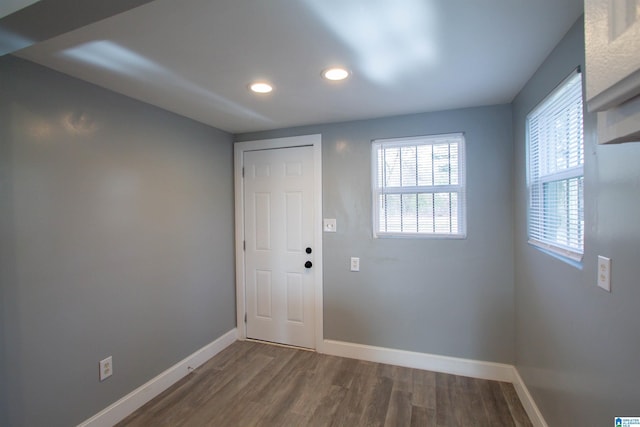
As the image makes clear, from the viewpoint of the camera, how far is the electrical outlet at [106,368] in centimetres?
185

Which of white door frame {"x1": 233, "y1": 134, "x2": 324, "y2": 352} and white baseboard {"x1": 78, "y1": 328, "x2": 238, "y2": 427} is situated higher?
white door frame {"x1": 233, "y1": 134, "x2": 324, "y2": 352}

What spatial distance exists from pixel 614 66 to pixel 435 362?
2.64m

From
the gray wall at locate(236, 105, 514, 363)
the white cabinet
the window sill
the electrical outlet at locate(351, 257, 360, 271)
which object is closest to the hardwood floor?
the gray wall at locate(236, 105, 514, 363)

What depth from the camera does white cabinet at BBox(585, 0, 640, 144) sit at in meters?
0.39

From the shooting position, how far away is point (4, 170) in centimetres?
144

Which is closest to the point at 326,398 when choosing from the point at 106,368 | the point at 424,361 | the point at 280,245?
the point at 424,361

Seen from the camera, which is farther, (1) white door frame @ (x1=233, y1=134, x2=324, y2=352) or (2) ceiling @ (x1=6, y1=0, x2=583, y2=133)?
(1) white door frame @ (x1=233, y1=134, x2=324, y2=352)

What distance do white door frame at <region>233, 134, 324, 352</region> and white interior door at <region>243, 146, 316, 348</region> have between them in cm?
5

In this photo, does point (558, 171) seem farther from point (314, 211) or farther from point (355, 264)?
point (314, 211)

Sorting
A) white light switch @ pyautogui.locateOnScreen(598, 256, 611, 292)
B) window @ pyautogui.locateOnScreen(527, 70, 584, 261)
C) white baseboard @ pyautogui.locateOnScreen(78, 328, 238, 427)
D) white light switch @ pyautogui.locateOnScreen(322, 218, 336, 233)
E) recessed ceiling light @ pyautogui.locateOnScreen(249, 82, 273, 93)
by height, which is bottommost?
white baseboard @ pyautogui.locateOnScreen(78, 328, 238, 427)

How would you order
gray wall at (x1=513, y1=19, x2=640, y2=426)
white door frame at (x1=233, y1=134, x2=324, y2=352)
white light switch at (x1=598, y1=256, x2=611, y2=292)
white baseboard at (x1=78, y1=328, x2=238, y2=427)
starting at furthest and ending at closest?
Result: white door frame at (x1=233, y1=134, x2=324, y2=352), white baseboard at (x1=78, y1=328, x2=238, y2=427), white light switch at (x1=598, y1=256, x2=611, y2=292), gray wall at (x1=513, y1=19, x2=640, y2=426)

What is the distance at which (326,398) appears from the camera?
7.07ft

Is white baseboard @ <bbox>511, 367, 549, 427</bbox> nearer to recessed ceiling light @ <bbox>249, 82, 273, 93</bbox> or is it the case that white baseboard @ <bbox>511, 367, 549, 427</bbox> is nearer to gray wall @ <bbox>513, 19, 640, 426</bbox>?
gray wall @ <bbox>513, 19, 640, 426</bbox>

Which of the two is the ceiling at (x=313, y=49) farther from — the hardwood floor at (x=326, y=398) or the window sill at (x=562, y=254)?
the hardwood floor at (x=326, y=398)
